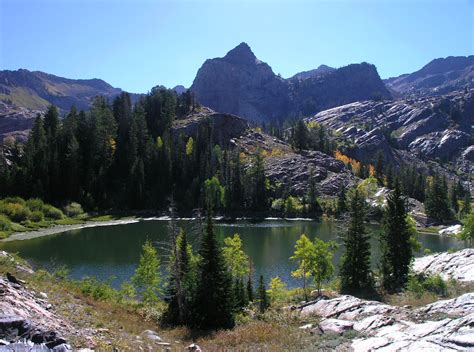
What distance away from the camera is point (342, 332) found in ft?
89.6

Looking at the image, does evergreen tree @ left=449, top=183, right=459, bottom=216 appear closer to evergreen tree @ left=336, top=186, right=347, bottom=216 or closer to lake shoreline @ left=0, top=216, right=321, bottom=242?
evergreen tree @ left=336, top=186, right=347, bottom=216

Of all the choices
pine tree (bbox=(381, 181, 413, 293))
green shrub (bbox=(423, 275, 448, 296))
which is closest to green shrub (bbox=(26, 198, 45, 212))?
pine tree (bbox=(381, 181, 413, 293))

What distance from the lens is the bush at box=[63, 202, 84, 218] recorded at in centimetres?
13888

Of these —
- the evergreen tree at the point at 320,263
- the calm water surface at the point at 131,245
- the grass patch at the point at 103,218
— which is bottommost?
the calm water surface at the point at 131,245

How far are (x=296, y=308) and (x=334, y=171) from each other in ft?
530

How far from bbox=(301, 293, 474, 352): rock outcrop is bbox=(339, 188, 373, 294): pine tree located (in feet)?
54.4

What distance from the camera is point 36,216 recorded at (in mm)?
121500

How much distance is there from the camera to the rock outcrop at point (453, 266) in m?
43.6

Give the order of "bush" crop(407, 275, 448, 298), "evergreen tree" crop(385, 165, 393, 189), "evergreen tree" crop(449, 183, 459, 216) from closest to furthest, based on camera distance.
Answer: "bush" crop(407, 275, 448, 298) → "evergreen tree" crop(449, 183, 459, 216) → "evergreen tree" crop(385, 165, 393, 189)

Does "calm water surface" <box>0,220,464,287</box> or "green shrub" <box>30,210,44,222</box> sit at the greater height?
"green shrub" <box>30,210,44,222</box>

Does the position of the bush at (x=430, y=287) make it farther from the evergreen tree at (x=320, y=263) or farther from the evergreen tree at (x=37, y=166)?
the evergreen tree at (x=37, y=166)

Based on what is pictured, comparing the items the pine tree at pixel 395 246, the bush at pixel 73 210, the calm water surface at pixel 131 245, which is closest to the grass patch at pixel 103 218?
the bush at pixel 73 210

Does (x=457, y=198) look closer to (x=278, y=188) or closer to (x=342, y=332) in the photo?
(x=278, y=188)

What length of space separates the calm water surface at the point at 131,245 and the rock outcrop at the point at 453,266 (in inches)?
444
